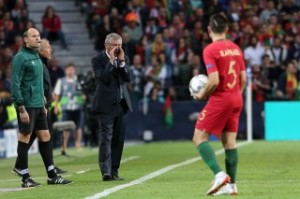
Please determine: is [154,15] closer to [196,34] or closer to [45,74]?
[196,34]

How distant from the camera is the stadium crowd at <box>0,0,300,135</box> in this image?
31.4 meters

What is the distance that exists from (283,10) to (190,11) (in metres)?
2.97

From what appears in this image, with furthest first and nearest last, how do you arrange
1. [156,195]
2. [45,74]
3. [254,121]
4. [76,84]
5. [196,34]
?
1. [196,34]
2. [254,121]
3. [76,84]
4. [45,74]
5. [156,195]

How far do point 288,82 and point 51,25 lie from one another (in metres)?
7.76

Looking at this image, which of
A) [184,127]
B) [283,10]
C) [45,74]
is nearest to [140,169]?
[45,74]

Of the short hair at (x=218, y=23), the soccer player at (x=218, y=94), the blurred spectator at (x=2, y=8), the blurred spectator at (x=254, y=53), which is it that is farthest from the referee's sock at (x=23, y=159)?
the blurred spectator at (x=2, y=8)

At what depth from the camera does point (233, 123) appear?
1351cm

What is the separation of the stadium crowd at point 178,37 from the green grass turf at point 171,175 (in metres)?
4.84

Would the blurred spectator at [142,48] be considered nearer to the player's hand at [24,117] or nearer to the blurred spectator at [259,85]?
the blurred spectator at [259,85]

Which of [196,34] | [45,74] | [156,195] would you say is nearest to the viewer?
[156,195]

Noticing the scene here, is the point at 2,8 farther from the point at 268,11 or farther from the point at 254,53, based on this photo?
the point at 268,11

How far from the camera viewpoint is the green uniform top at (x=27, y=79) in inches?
616

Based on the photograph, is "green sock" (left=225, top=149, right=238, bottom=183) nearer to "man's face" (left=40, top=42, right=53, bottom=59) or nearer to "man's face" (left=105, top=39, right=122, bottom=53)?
"man's face" (left=105, top=39, right=122, bottom=53)

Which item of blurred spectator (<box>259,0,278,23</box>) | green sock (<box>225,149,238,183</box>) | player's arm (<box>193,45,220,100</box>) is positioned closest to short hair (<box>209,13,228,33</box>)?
player's arm (<box>193,45,220,100</box>)
